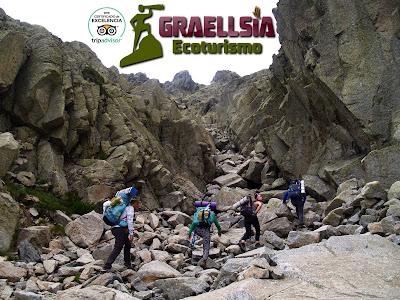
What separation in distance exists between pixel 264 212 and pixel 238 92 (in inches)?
2165

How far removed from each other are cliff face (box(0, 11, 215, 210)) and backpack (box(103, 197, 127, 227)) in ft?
31.9

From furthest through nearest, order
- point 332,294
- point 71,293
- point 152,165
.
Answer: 1. point 152,165
2. point 71,293
3. point 332,294

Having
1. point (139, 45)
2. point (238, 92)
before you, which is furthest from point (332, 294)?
point (238, 92)

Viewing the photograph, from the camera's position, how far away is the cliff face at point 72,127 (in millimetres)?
21359

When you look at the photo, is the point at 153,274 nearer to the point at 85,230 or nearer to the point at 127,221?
the point at 127,221

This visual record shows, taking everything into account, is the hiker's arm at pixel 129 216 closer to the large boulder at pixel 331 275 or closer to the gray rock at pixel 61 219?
the large boulder at pixel 331 275

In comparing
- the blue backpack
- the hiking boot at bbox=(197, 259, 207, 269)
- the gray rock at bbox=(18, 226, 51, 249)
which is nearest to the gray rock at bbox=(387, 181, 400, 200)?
the hiking boot at bbox=(197, 259, 207, 269)

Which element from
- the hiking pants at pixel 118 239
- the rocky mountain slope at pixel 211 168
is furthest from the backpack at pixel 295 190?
the hiking pants at pixel 118 239

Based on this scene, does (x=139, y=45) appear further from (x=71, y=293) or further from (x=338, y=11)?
(x=71, y=293)

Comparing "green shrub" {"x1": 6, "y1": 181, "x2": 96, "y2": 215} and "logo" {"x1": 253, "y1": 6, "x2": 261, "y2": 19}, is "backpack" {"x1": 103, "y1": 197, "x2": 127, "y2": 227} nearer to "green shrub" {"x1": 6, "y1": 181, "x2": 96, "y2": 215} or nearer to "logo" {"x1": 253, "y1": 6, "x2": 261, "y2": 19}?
"green shrub" {"x1": 6, "y1": 181, "x2": 96, "y2": 215}

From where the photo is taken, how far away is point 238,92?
7325 centimetres

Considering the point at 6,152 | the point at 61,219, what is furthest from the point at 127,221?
the point at 6,152

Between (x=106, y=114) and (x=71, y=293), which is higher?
(x=106, y=114)

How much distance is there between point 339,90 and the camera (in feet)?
76.3
